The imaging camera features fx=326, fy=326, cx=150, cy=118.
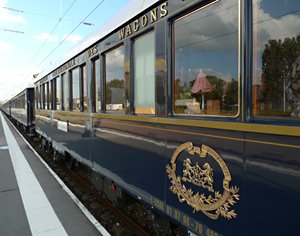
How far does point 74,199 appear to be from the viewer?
19.6ft

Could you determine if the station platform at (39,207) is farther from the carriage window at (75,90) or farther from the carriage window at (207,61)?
the carriage window at (207,61)

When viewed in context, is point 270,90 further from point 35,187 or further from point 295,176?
point 35,187

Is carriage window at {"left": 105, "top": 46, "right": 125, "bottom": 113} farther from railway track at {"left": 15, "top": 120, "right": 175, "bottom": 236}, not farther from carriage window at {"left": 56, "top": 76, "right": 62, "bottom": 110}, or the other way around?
carriage window at {"left": 56, "top": 76, "right": 62, "bottom": 110}

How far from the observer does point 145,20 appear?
3.55 m

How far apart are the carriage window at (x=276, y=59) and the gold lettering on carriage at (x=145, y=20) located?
118 cm

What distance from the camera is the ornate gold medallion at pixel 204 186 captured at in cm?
238

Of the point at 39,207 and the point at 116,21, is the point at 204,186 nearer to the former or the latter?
the point at 116,21

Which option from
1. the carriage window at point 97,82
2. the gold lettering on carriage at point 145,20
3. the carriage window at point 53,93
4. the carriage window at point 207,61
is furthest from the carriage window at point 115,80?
the carriage window at point 53,93

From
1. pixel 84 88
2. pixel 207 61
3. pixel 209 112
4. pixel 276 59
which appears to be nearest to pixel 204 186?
pixel 209 112

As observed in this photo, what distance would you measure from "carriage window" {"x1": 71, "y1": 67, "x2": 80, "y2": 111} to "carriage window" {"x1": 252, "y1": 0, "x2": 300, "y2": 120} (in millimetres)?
4658

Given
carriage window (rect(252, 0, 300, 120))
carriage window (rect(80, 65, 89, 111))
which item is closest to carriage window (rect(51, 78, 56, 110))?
carriage window (rect(80, 65, 89, 111))

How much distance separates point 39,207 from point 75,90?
2.36 m

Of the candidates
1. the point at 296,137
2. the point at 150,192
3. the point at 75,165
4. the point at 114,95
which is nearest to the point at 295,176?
the point at 296,137

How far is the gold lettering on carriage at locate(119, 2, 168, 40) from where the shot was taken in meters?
3.20
